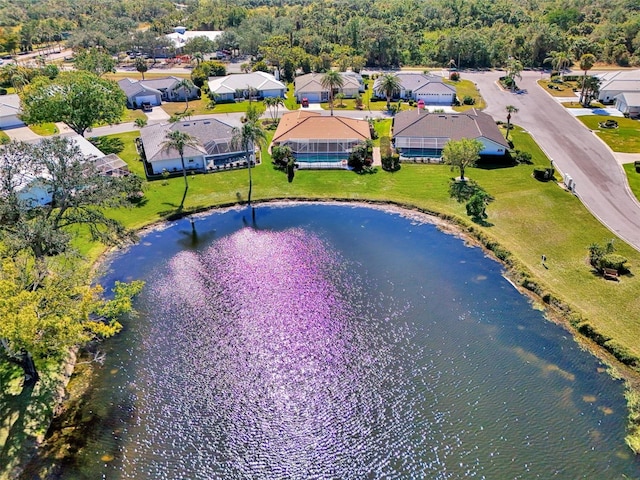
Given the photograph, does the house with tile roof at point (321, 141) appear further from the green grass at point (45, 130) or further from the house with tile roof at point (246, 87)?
the green grass at point (45, 130)

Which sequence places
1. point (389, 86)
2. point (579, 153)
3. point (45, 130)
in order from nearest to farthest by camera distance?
point (579, 153)
point (45, 130)
point (389, 86)

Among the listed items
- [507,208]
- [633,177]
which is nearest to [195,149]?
[507,208]

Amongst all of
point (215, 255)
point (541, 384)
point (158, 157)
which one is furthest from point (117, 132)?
point (541, 384)

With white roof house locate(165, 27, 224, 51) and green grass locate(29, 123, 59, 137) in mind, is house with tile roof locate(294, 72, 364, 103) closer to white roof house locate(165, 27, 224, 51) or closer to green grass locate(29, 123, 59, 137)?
green grass locate(29, 123, 59, 137)

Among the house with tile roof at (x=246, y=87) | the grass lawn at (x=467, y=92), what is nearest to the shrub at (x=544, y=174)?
the grass lawn at (x=467, y=92)

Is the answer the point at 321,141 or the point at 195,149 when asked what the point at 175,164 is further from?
the point at 321,141

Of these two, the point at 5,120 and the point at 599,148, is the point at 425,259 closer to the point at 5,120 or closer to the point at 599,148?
the point at 599,148

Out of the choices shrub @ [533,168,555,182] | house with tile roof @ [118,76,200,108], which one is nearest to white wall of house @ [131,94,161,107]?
house with tile roof @ [118,76,200,108]
